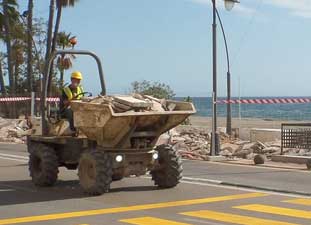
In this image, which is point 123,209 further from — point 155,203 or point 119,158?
point 119,158

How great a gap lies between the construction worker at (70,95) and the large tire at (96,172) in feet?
3.71

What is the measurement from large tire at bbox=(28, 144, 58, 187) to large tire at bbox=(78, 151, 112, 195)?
1.27 meters

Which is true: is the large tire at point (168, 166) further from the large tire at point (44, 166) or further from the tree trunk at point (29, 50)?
the tree trunk at point (29, 50)

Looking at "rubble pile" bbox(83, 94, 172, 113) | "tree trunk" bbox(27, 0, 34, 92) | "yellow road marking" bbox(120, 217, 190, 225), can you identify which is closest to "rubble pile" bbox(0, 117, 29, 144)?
"tree trunk" bbox(27, 0, 34, 92)

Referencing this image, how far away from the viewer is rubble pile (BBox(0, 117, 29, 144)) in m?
31.7

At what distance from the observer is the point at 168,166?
13.4 metres

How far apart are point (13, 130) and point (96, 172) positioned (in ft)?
72.2

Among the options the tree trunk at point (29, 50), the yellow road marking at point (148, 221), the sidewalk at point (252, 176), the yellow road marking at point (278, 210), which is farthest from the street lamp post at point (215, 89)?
the tree trunk at point (29, 50)

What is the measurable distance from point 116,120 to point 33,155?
3.05 metres

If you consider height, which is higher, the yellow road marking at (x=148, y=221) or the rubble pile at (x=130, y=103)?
the rubble pile at (x=130, y=103)

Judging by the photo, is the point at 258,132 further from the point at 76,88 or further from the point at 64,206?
the point at 64,206

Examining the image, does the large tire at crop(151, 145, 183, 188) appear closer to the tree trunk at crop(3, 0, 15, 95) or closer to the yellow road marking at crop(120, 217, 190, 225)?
the yellow road marking at crop(120, 217, 190, 225)

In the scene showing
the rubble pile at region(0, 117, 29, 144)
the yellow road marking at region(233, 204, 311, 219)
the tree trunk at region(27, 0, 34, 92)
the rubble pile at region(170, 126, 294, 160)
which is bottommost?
the yellow road marking at region(233, 204, 311, 219)

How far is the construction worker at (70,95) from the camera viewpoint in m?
13.6
